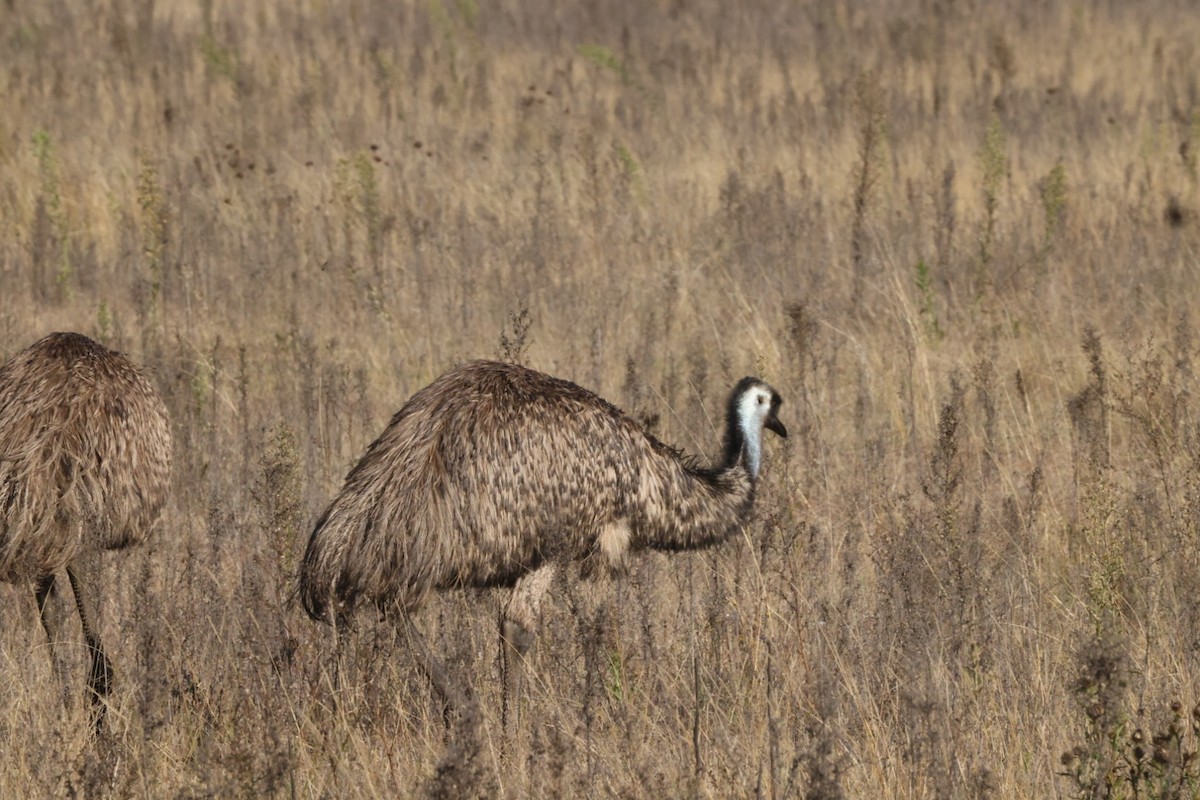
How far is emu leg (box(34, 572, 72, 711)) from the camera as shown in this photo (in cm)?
577

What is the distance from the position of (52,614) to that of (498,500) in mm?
1863

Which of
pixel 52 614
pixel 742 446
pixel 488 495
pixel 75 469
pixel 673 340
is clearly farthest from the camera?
pixel 673 340

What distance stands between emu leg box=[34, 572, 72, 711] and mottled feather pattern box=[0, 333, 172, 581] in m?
0.24

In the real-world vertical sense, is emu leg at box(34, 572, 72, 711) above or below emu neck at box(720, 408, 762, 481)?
below

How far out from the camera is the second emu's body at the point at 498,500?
5.34 meters

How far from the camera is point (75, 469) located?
18.8 ft

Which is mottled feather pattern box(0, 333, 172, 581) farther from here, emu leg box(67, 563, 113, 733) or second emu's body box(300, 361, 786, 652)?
→ second emu's body box(300, 361, 786, 652)

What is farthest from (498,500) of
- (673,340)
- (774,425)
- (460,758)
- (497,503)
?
(673,340)

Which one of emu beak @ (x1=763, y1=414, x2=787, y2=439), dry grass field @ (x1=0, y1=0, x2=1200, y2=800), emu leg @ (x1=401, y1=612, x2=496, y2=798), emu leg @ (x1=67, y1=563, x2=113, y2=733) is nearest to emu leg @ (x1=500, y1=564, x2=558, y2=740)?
dry grass field @ (x1=0, y1=0, x2=1200, y2=800)

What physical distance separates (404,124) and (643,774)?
1166 cm

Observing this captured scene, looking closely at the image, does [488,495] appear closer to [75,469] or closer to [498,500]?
[498,500]

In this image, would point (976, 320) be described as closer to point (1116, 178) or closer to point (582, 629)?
point (1116, 178)

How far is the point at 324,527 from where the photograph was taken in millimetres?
5383

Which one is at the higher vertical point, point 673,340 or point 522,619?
point 673,340
